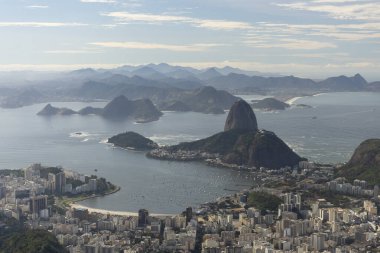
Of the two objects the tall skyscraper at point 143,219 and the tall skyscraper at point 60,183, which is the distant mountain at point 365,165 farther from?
the tall skyscraper at point 60,183

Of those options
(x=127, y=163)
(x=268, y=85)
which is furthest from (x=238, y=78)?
(x=127, y=163)


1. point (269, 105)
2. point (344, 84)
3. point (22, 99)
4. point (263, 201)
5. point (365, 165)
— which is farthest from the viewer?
point (344, 84)

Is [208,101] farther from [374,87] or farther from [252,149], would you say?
[374,87]

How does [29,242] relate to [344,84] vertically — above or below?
below

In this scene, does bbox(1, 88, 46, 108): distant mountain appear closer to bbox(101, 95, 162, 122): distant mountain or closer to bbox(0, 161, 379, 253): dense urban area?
bbox(101, 95, 162, 122): distant mountain

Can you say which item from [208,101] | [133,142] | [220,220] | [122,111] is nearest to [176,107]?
[208,101]

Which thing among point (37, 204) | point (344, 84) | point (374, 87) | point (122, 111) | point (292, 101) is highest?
point (344, 84)

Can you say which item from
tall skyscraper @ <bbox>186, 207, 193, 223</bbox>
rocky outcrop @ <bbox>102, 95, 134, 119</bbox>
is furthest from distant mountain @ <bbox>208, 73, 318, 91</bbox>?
tall skyscraper @ <bbox>186, 207, 193, 223</bbox>
